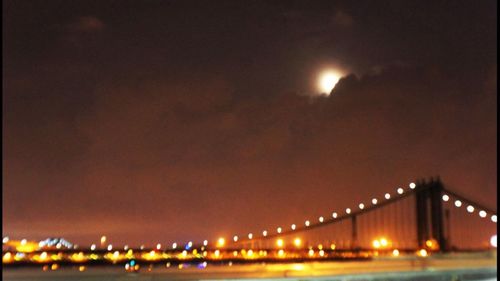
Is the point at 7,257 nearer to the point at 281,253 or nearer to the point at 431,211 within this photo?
the point at 281,253

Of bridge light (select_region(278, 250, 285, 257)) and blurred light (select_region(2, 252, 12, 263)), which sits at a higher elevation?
blurred light (select_region(2, 252, 12, 263))

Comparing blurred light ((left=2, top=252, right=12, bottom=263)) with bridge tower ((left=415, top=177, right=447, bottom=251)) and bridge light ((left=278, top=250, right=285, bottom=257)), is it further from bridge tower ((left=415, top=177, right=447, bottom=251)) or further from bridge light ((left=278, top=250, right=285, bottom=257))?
bridge tower ((left=415, top=177, right=447, bottom=251))

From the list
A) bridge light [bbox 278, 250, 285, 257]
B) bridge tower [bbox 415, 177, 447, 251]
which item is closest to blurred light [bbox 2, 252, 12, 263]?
bridge light [bbox 278, 250, 285, 257]

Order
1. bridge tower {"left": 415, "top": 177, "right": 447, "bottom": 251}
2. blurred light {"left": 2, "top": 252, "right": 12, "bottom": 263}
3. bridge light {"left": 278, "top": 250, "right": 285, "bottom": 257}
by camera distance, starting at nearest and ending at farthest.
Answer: blurred light {"left": 2, "top": 252, "right": 12, "bottom": 263}
bridge light {"left": 278, "top": 250, "right": 285, "bottom": 257}
bridge tower {"left": 415, "top": 177, "right": 447, "bottom": 251}

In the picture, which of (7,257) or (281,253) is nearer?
(7,257)

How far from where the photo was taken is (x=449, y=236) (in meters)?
42.0

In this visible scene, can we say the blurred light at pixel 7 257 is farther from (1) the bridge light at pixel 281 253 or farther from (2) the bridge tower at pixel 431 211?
(2) the bridge tower at pixel 431 211

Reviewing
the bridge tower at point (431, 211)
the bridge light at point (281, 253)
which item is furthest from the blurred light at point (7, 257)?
the bridge tower at point (431, 211)

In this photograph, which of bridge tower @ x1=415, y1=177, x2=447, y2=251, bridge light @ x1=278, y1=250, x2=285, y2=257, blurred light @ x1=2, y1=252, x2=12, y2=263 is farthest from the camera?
bridge tower @ x1=415, y1=177, x2=447, y2=251

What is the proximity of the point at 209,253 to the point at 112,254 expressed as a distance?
11.5 ft

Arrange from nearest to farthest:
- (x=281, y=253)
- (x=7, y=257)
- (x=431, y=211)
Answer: (x=7, y=257) → (x=281, y=253) → (x=431, y=211)

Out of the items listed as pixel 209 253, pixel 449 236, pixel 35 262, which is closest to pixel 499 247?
pixel 35 262

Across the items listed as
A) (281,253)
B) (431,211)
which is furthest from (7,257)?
(431,211)

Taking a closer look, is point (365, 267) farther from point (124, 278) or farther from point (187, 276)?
point (124, 278)
